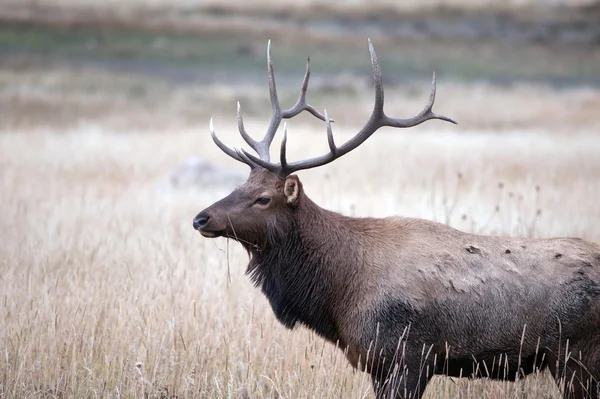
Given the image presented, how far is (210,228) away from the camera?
17.9ft

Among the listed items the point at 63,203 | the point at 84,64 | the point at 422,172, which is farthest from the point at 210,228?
the point at 84,64

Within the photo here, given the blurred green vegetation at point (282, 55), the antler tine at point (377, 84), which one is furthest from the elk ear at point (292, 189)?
the blurred green vegetation at point (282, 55)

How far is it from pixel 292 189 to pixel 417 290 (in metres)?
1.09

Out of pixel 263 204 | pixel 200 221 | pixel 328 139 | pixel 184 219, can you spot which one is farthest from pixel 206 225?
pixel 184 219

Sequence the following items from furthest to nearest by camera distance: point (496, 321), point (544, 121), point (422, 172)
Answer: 1. point (544, 121)
2. point (422, 172)
3. point (496, 321)

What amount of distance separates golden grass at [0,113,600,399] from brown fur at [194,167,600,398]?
43cm

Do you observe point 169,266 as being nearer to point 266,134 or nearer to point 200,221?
point 266,134

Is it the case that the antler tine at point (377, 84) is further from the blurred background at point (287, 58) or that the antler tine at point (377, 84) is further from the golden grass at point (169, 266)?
the blurred background at point (287, 58)

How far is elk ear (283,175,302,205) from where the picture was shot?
5598mm

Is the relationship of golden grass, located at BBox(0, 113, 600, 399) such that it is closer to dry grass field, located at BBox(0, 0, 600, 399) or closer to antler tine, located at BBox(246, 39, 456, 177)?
dry grass field, located at BBox(0, 0, 600, 399)

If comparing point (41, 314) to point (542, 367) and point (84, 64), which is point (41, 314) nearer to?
point (542, 367)

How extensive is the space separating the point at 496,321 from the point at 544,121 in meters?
24.3

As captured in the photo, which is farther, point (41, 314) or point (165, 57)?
point (165, 57)

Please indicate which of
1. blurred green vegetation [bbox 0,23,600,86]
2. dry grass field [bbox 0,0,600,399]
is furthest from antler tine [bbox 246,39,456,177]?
blurred green vegetation [bbox 0,23,600,86]
